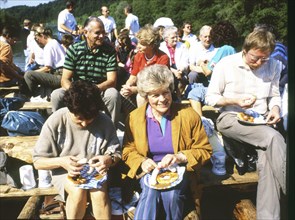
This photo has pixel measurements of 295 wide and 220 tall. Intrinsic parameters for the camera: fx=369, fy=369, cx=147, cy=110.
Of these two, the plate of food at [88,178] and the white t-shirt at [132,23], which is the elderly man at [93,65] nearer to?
the plate of food at [88,178]

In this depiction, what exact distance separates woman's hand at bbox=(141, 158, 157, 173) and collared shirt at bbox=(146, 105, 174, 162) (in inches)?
6.5

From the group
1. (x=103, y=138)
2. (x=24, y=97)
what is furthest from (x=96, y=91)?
(x=24, y=97)

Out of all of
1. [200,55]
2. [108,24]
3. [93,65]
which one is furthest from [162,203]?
[108,24]

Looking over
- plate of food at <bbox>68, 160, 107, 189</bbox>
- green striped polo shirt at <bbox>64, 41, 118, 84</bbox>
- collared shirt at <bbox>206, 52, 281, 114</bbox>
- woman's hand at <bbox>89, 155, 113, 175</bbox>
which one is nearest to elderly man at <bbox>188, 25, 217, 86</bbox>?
green striped polo shirt at <bbox>64, 41, 118, 84</bbox>

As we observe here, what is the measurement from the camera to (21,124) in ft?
13.3

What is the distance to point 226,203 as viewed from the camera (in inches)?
163

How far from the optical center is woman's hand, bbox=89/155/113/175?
2908mm

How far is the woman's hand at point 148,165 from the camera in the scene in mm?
2916

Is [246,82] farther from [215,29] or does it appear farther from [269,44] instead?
[215,29]

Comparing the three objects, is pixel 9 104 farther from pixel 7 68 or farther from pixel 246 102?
pixel 246 102

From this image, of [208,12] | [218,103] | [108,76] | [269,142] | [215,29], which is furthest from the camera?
[208,12]

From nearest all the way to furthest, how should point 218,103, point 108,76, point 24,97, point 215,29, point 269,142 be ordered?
point 269,142 < point 218,103 < point 108,76 < point 215,29 < point 24,97

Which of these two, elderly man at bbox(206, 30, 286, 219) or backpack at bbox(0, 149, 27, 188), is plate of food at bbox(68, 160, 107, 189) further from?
elderly man at bbox(206, 30, 286, 219)

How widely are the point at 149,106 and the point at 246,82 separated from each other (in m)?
0.97
